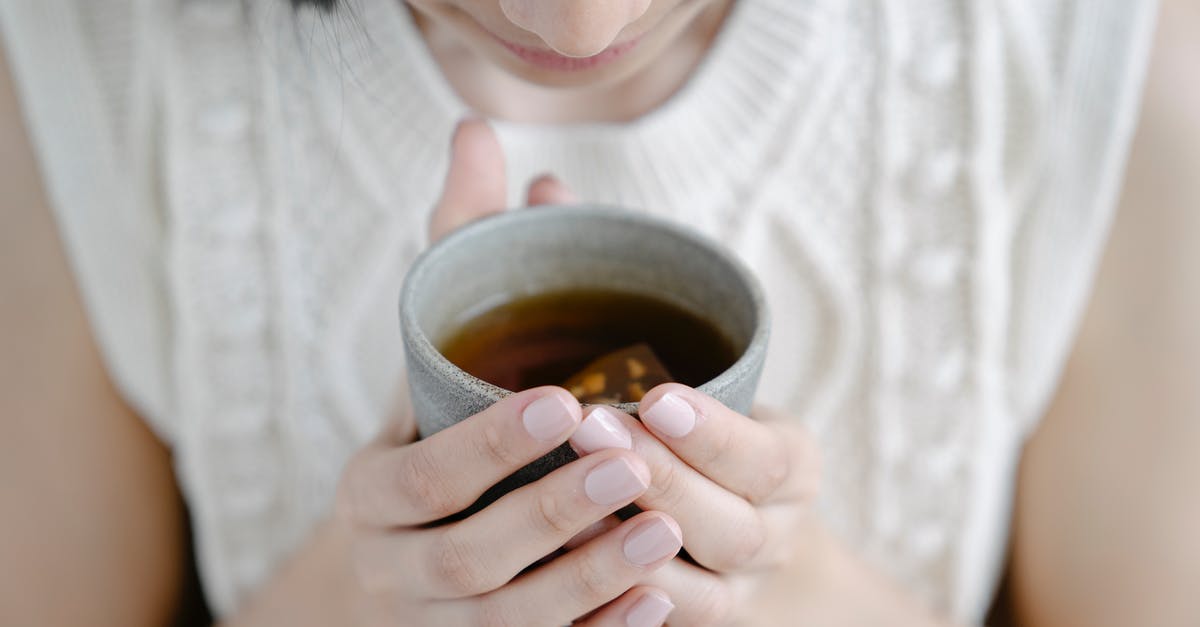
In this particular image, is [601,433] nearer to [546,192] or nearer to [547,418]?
[547,418]

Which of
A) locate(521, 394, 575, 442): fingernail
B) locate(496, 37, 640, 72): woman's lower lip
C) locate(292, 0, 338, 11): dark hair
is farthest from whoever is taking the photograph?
locate(292, 0, 338, 11): dark hair

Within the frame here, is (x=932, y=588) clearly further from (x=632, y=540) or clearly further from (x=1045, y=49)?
(x=632, y=540)

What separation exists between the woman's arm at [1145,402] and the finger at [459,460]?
610 mm

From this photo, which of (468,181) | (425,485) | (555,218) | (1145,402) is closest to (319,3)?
(468,181)

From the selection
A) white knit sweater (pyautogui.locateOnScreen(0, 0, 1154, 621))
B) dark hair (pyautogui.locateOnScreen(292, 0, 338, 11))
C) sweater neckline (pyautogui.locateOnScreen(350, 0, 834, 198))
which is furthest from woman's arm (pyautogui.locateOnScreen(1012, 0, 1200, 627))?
dark hair (pyautogui.locateOnScreen(292, 0, 338, 11))

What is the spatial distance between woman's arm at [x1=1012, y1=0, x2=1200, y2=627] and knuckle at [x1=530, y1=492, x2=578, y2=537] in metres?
0.60

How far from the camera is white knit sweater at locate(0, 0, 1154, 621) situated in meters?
0.87

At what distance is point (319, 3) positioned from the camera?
29.8 inches

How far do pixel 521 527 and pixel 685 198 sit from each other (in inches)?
20.6

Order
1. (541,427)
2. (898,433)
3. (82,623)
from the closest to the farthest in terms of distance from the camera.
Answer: (541,427) < (82,623) < (898,433)

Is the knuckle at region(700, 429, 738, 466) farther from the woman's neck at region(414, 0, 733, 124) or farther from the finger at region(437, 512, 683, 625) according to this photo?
the woman's neck at region(414, 0, 733, 124)

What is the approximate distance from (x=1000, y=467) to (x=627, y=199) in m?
0.46

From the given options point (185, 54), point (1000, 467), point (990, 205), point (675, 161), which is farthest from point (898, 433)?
point (185, 54)

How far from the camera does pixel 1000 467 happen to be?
3.18 feet
